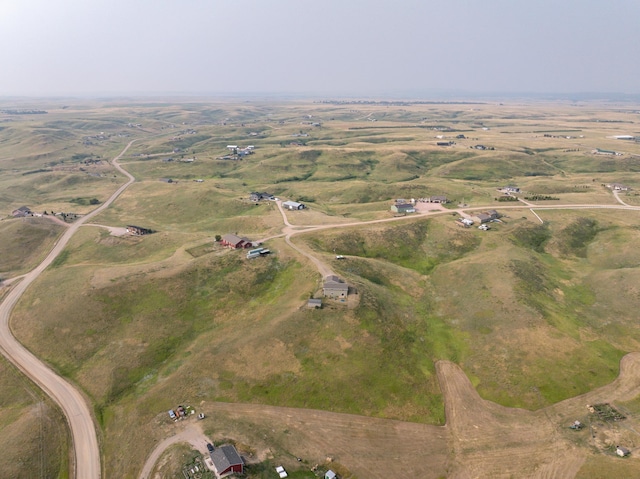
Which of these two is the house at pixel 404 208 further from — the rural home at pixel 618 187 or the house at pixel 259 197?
the rural home at pixel 618 187

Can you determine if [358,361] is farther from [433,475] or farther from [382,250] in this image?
[382,250]

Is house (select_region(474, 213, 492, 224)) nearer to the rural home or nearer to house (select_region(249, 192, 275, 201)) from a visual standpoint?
the rural home

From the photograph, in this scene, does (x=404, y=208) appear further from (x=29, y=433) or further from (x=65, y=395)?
(x=29, y=433)

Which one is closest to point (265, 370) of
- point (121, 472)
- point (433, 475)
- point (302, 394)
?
point (302, 394)

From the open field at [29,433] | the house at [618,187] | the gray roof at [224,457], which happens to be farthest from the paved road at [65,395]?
the house at [618,187]

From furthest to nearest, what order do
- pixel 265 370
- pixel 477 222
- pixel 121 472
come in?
pixel 477 222 → pixel 265 370 → pixel 121 472

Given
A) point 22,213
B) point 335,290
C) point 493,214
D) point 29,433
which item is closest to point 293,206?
point 335,290

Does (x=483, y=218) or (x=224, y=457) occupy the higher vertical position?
(x=483, y=218)

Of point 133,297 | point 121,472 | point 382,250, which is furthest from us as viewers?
point 382,250
